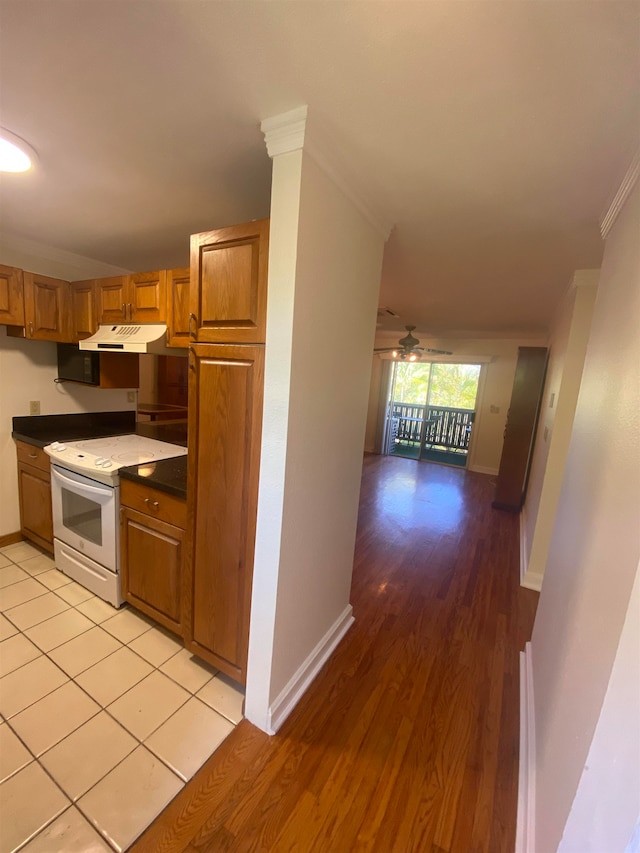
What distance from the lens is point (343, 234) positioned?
1.39m

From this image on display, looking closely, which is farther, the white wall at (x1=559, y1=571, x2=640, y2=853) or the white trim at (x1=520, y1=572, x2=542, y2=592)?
the white trim at (x1=520, y1=572, x2=542, y2=592)

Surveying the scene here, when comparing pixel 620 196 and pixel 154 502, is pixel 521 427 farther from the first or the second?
pixel 154 502

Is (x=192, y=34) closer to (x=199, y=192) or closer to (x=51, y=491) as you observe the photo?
(x=199, y=192)

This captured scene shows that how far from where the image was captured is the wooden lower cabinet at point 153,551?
1.71m

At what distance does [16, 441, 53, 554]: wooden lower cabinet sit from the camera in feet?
7.87

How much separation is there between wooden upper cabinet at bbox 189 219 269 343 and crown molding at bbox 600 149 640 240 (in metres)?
1.23

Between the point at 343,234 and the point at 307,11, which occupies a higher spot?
the point at 307,11

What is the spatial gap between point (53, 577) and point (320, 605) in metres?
1.93

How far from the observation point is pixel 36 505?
2.51 metres

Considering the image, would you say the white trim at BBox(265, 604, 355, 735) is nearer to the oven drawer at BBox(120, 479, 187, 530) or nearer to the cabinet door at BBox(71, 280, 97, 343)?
the oven drawer at BBox(120, 479, 187, 530)

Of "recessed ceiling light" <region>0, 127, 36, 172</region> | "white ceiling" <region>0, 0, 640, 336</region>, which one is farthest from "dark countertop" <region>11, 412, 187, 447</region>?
"recessed ceiling light" <region>0, 127, 36, 172</region>

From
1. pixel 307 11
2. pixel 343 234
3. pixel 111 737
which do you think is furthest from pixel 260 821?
pixel 307 11

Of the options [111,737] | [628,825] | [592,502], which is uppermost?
[592,502]

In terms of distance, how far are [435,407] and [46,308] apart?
6.02m
